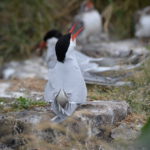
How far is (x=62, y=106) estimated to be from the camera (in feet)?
11.0

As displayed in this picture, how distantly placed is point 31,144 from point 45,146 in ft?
0.30

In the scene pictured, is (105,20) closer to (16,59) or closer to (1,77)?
(16,59)

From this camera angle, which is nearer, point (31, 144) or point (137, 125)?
point (31, 144)

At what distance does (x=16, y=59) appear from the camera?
6.45m

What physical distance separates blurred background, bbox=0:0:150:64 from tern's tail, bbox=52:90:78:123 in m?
3.20

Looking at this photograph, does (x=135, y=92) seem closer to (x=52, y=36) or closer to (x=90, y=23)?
(x=52, y=36)

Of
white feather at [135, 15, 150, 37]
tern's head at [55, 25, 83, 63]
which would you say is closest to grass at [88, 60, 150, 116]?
tern's head at [55, 25, 83, 63]

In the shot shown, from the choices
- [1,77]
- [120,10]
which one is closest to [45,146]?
[1,77]

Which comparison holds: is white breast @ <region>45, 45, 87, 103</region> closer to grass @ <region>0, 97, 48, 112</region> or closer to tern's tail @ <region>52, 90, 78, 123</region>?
tern's tail @ <region>52, 90, 78, 123</region>

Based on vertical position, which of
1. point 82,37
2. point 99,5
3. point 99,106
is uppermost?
point 99,5

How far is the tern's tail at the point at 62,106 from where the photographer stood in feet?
10.9

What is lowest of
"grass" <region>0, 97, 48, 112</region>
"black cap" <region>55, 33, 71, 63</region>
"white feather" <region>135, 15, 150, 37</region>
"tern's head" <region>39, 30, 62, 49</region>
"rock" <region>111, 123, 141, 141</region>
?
"rock" <region>111, 123, 141, 141</region>

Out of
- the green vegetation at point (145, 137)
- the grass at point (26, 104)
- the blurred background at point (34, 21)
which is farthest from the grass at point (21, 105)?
the blurred background at point (34, 21)

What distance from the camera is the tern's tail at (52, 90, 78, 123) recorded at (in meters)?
3.31
